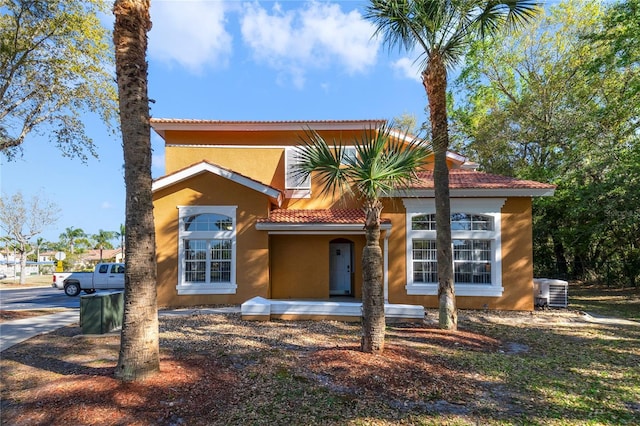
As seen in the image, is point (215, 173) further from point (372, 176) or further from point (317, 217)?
point (372, 176)

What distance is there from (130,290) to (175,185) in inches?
330

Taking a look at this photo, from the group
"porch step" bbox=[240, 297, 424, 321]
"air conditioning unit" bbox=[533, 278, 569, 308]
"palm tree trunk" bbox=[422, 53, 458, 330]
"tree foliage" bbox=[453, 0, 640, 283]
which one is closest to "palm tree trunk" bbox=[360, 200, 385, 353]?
"palm tree trunk" bbox=[422, 53, 458, 330]

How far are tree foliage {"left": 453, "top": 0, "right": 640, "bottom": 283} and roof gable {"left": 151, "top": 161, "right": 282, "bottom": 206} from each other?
500 inches

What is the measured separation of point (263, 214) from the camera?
1280cm

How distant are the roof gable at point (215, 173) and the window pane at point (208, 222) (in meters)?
1.37

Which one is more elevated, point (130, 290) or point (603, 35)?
point (603, 35)

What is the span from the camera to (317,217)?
13.1 m

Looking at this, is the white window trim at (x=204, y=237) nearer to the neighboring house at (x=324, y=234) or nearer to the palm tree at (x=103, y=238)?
the neighboring house at (x=324, y=234)

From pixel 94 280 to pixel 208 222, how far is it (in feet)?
33.0

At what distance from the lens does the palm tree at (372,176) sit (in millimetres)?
6391

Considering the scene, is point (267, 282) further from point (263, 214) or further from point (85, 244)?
point (85, 244)

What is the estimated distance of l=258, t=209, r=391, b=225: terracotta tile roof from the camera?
12.5m

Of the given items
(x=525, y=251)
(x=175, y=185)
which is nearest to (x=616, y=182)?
(x=525, y=251)

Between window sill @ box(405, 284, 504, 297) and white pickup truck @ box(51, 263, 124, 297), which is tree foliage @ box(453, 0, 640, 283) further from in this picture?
white pickup truck @ box(51, 263, 124, 297)
